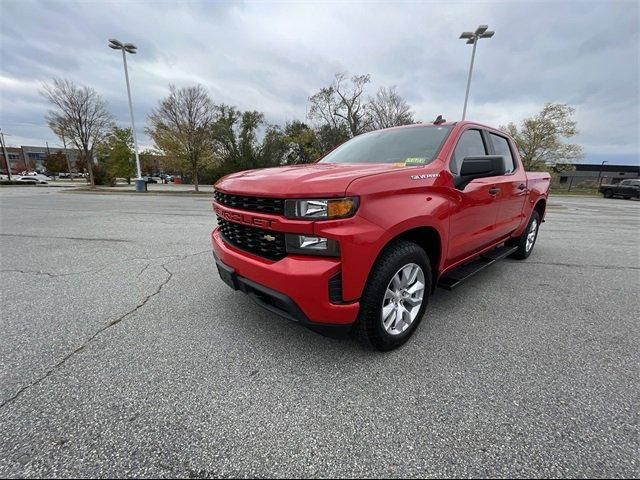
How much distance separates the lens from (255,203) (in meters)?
2.21

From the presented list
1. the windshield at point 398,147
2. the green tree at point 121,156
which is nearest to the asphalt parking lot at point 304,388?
the windshield at point 398,147

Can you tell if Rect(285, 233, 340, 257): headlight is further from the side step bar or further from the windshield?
the side step bar

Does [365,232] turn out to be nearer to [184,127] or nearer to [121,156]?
[184,127]

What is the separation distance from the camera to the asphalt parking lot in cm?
151

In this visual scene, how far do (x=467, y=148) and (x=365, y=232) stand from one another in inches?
73.6

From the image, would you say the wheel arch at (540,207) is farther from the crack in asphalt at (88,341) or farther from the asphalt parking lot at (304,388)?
the crack in asphalt at (88,341)

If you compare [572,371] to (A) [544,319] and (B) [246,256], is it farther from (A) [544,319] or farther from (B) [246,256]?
(B) [246,256]

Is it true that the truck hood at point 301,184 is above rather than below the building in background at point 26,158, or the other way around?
below

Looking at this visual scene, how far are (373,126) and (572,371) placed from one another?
3276 cm

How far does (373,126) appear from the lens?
32.0 m

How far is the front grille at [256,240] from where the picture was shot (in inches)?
82.1

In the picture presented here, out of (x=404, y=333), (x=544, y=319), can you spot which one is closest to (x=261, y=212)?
(x=404, y=333)

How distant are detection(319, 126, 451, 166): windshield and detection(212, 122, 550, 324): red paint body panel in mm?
121

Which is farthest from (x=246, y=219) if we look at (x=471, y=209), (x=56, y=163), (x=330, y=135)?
(x=56, y=163)
